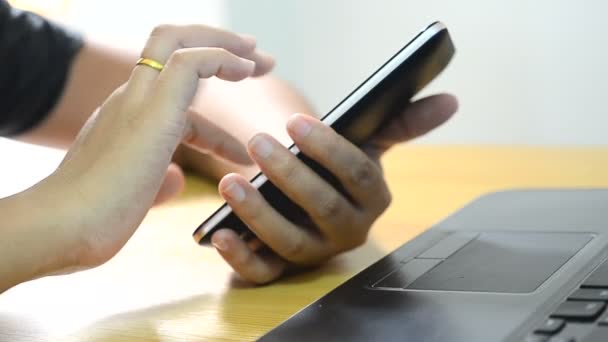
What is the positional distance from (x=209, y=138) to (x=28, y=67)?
332 millimetres

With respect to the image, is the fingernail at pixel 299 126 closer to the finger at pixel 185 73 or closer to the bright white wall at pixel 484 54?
the finger at pixel 185 73

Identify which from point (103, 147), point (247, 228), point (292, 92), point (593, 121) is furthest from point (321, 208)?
point (593, 121)

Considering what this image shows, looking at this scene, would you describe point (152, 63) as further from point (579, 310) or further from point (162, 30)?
point (579, 310)

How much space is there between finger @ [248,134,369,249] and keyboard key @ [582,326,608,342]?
0.27m

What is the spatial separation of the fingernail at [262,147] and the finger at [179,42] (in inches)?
3.4

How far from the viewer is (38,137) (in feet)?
3.37

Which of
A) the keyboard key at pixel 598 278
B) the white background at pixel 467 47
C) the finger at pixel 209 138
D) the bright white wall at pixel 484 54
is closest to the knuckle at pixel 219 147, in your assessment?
the finger at pixel 209 138

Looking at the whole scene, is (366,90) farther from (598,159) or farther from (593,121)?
(593,121)

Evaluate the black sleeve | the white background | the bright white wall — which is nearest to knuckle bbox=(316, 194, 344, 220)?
the black sleeve

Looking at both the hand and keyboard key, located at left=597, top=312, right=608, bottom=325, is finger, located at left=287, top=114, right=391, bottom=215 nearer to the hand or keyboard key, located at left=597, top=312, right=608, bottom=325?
the hand

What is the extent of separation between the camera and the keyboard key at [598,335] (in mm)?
351

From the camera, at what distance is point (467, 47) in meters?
1.90

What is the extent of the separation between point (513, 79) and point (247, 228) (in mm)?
1359

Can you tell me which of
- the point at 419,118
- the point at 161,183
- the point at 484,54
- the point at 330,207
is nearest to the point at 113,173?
the point at 161,183
